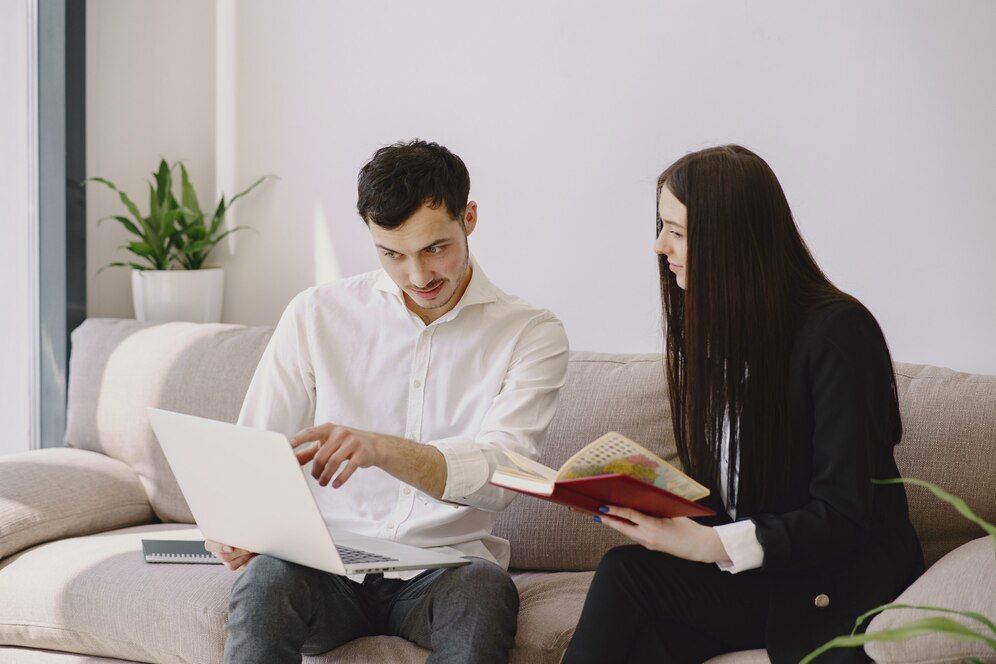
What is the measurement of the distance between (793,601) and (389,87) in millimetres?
1985

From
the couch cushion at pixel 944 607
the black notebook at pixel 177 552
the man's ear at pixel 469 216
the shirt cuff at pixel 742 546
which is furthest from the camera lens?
the black notebook at pixel 177 552

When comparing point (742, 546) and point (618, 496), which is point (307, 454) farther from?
point (742, 546)

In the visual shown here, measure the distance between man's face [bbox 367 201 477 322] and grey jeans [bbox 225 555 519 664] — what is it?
499 mm

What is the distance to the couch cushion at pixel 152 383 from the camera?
2.69 metres

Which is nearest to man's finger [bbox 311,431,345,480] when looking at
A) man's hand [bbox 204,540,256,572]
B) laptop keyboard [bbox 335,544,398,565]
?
laptop keyboard [bbox 335,544,398,565]

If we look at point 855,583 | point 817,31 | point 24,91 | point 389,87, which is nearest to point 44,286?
point 24,91

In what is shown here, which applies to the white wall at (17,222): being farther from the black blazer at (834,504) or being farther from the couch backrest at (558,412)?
the black blazer at (834,504)

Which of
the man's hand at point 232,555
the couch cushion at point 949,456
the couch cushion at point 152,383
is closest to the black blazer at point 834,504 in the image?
the couch cushion at point 949,456

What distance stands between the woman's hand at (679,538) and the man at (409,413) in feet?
1.03

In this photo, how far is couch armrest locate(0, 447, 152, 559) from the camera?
2340 millimetres

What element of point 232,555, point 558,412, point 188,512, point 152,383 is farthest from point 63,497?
point 558,412

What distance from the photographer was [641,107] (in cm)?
271

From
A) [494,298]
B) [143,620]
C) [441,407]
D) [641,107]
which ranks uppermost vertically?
[641,107]

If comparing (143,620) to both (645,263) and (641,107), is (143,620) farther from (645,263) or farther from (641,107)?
(641,107)
